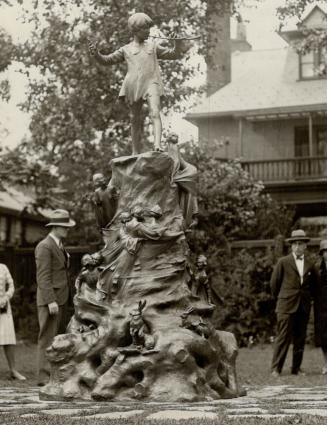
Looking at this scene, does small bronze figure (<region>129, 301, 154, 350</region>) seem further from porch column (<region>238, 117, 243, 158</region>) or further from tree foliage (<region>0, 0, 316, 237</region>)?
porch column (<region>238, 117, 243, 158</region>)

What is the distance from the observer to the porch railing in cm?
3131

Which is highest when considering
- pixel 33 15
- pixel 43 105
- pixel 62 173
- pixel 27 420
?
pixel 33 15

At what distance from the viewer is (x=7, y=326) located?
498 inches

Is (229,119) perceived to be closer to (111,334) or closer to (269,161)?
(269,161)

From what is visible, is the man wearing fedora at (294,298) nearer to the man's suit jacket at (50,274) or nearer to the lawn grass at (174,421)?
the man's suit jacket at (50,274)

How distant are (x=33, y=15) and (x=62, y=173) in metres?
4.36

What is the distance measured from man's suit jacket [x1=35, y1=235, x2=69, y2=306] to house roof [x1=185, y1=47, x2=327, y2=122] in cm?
2063

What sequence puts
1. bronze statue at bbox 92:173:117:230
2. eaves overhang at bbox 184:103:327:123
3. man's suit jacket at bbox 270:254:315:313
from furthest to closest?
eaves overhang at bbox 184:103:327:123
man's suit jacket at bbox 270:254:315:313
bronze statue at bbox 92:173:117:230

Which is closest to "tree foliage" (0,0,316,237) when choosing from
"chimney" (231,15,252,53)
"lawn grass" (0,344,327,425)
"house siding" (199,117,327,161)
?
"lawn grass" (0,344,327,425)

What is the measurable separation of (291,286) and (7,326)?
4.11 meters

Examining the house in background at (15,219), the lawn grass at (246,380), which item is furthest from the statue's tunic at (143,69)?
the house in background at (15,219)

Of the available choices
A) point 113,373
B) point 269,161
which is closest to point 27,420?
point 113,373

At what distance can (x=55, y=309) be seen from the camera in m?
11.9

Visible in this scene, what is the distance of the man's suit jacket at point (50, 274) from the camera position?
39.2ft
